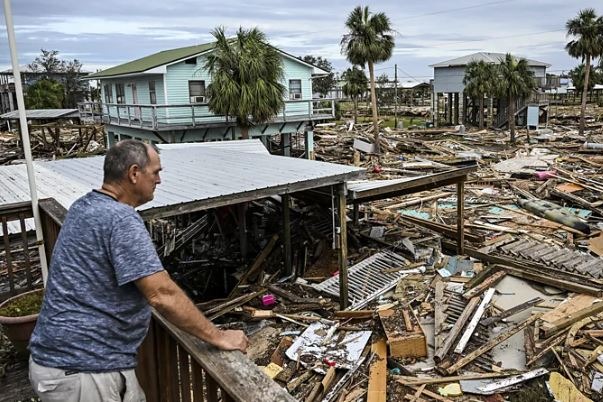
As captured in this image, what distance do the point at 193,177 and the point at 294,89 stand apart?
19.3 metres

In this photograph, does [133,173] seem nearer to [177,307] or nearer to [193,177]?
[177,307]

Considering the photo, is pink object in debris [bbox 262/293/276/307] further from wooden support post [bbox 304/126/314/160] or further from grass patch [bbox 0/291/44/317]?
wooden support post [bbox 304/126/314/160]

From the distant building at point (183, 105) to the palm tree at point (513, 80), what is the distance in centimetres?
1313

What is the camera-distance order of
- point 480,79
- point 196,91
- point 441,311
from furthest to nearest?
point 480,79 → point 196,91 → point 441,311

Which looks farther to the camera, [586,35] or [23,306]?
[586,35]

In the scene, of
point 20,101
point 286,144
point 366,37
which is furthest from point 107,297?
point 366,37

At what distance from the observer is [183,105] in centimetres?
2106

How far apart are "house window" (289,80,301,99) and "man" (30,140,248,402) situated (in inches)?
983

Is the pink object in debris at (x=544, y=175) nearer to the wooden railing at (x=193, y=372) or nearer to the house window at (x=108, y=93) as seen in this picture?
the wooden railing at (x=193, y=372)

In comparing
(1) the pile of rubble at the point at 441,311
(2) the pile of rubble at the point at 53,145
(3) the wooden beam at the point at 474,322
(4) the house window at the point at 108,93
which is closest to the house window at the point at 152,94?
(4) the house window at the point at 108,93

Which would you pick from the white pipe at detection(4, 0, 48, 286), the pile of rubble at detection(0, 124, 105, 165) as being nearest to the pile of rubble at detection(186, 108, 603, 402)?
the white pipe at detection(4, 0, 48, 286)

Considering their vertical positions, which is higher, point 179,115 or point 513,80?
point 513,80

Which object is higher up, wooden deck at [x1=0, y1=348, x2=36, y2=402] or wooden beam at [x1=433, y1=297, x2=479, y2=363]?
wooden deck at [x1=0, y1=348, x2=36, y2=402]

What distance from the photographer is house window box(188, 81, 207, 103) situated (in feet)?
78.4
